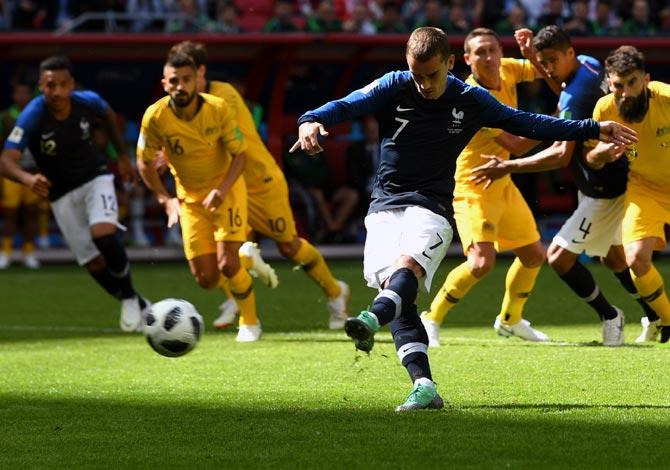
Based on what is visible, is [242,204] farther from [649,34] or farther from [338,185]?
[649,34]

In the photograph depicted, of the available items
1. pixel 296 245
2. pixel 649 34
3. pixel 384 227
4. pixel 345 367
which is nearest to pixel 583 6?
pixel 649 34

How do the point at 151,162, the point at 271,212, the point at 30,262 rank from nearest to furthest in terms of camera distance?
1. the point at 151,162
2. the point at 271,212
3. the point at 30,262

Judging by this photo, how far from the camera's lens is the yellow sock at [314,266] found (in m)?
12.4

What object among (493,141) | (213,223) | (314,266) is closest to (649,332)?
(493,141)

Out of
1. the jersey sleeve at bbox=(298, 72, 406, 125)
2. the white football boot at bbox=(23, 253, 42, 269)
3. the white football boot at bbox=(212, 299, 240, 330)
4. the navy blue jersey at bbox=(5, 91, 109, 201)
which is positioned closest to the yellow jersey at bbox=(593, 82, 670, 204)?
the jersey sleeve at bbox=(298, 72, 406, 125)

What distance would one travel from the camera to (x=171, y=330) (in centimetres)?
853

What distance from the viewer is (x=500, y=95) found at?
422 inches

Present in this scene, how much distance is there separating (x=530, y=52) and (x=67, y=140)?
14.9 ft

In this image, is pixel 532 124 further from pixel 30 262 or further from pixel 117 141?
pixel 30 262

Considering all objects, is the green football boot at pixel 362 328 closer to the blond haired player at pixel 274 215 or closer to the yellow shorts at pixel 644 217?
the yellow shorts at pixel 644 217

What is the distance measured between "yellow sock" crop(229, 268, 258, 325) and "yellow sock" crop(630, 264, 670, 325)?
3.07 meters

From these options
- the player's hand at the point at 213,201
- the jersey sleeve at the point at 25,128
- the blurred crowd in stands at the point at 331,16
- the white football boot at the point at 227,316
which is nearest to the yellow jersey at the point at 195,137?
the player's hand at the point at 213,201

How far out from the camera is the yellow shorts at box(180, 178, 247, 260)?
11.3m

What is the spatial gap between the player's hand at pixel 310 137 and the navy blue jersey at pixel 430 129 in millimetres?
546
